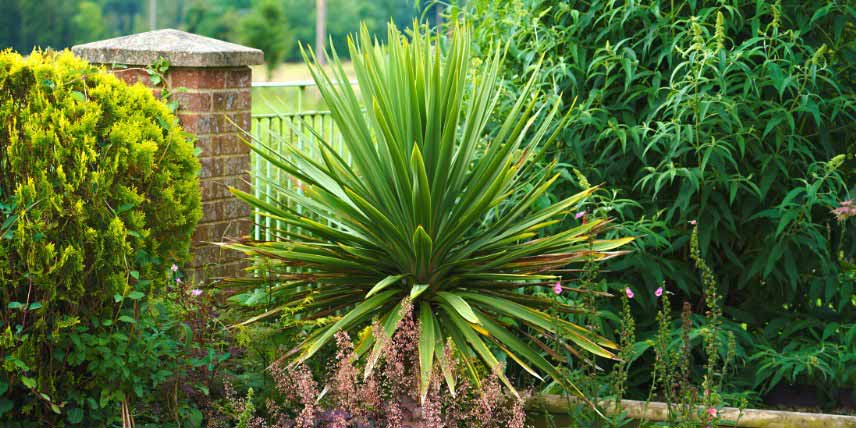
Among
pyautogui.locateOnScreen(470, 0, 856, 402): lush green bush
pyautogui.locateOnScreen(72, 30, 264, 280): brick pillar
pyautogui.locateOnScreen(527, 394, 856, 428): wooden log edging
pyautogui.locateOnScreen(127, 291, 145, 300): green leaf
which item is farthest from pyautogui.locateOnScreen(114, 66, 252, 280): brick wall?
pyautogui.locateOnScreen(527, 394, 856, 428): wooden log edging

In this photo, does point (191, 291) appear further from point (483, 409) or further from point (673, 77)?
point (673, 77)

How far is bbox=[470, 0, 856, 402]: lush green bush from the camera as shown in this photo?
4102 millimetres

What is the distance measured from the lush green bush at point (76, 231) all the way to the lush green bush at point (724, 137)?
1.94m

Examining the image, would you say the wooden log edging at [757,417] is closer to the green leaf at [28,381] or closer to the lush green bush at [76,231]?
the lush green bush at [76,231]

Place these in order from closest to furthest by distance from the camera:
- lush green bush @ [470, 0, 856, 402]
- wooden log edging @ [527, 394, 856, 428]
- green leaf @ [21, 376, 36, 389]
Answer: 1. green leaf @ [21, 376, 36, 389]
2. wooden log edging @ [527, 394, 856, 428]
3. lush green bush @ [470, 0, 856, 402]

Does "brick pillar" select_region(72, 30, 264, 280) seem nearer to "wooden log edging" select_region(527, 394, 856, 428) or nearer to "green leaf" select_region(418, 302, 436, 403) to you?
"green leaf" select_region(418, 302, 436, 403)

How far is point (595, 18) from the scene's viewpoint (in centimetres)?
459

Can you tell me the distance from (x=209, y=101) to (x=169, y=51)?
1.01 ft

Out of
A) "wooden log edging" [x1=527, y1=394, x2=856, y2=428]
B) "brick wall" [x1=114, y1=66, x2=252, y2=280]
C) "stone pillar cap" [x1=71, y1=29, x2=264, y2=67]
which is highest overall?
"stone pillar cap" [x1=71, y1=29, x2=264, y2=67]

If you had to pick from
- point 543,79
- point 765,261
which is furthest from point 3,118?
point 765,261

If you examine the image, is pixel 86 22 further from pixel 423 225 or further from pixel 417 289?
pixel 417 289

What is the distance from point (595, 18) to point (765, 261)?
4.78 feet

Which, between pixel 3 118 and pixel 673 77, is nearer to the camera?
pixel 3 118

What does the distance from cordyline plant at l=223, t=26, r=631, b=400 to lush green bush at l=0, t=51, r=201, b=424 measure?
600 millimetres
